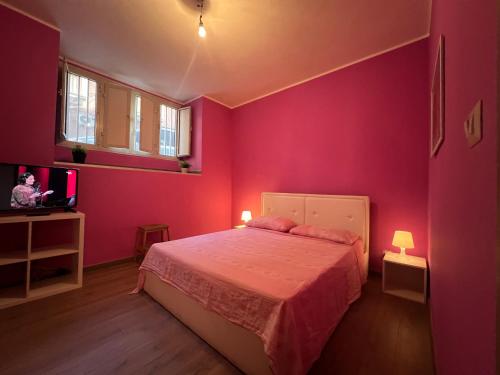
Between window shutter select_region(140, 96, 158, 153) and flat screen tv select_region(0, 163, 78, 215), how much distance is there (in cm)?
148

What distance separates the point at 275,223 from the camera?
9.71ft

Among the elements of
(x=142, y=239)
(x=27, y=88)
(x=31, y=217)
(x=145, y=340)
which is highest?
(x=27, y=88)

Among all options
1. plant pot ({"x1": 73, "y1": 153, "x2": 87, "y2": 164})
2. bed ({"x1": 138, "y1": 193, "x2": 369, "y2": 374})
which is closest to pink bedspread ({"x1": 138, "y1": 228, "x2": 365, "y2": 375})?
bed ({"x1": 138, "y1": 193, "x2": 369, "y2": 374})

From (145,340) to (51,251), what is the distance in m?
1.55

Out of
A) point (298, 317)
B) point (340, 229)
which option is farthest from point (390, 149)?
point (298, 317)

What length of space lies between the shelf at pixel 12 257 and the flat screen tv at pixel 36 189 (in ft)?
1.35

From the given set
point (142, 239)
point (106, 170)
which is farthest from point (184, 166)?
point (142, 239)

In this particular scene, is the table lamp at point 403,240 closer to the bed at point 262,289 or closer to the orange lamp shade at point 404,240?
the orange lamp shade at point 404,240

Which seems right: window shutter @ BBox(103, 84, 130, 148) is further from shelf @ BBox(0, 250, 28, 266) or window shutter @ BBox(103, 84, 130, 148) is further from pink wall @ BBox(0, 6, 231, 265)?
shelf @ BBox(0, 250, 28, 266)

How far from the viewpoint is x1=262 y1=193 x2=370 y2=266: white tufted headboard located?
A: 254cm

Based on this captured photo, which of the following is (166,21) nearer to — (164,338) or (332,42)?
(332,42)

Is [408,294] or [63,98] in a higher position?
[63,98]

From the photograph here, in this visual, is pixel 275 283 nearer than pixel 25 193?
Yes

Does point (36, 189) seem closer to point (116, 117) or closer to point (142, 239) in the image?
point (142, 239)
